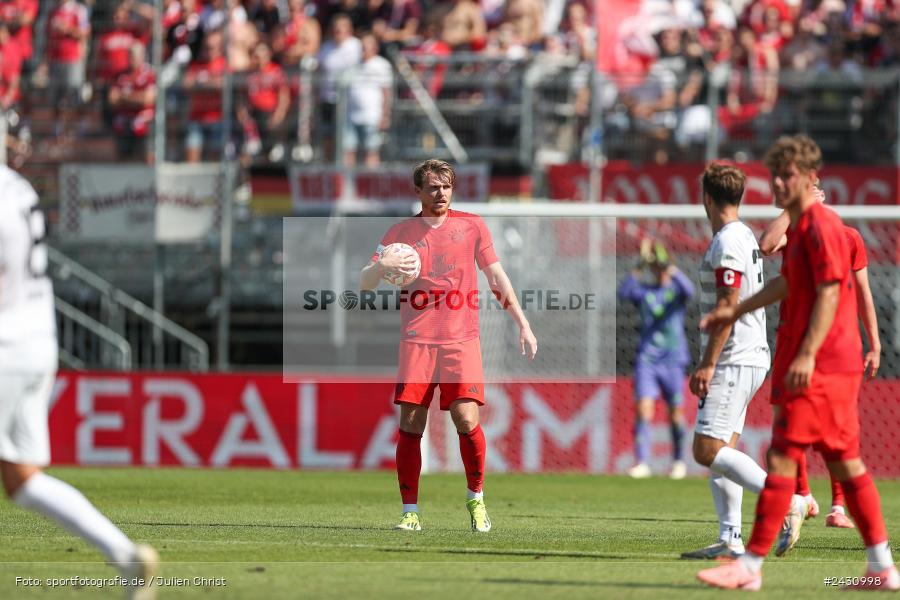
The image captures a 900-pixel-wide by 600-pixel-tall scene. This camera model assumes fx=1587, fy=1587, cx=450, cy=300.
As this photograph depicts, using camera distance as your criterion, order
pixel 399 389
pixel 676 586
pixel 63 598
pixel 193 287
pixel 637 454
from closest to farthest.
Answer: pixel 63 598 → pixel 676 586 → pixel 399 389 → pixel 637 454 → pixel 193 287

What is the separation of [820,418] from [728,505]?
1.92 metres

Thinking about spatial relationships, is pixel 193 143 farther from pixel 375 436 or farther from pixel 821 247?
pixel 821 247

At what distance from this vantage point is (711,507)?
43.9 ft

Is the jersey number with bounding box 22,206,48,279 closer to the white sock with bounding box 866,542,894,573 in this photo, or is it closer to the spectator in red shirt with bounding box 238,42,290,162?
the white sock with bounding box 866,542,894,573

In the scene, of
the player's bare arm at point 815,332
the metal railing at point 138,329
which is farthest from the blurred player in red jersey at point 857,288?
the metal railing at point 138,329

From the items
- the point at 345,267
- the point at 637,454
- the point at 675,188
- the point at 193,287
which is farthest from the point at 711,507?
the point at 193,287

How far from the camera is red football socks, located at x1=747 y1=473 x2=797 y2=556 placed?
7441mm

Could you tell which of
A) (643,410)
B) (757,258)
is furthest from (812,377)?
(643,410)

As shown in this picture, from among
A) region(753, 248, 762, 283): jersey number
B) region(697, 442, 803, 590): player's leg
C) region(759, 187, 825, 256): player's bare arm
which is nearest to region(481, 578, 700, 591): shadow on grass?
region(697, 442, 803, 590): player's leg

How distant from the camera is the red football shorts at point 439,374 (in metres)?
10.4

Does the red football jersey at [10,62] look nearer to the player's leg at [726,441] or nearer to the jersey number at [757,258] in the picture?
the jersey number at [757,258]

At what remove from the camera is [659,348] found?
17.3 metres

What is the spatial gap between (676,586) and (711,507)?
5714 mm

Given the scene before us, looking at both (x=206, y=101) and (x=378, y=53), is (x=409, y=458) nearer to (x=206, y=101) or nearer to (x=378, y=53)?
(x=206, y=101)
